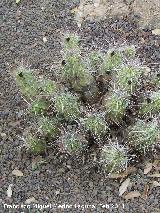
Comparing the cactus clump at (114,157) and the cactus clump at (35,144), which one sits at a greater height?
the cactus clump at (35,144)

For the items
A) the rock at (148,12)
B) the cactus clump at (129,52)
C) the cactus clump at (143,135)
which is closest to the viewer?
the cactus clump at (143,135)

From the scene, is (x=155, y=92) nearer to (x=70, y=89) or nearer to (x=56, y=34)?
(x=70, y=89)

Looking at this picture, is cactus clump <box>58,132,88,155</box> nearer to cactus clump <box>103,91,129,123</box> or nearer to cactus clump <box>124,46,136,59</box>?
cactus clump <box>103,91,129,123</box>

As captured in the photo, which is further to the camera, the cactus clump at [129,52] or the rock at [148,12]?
the rock at [148,12]

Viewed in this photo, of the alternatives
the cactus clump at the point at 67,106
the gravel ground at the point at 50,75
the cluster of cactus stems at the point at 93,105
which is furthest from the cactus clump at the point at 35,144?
the cactus clump at the point at 67,106

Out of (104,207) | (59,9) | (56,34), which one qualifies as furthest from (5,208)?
(59,9)

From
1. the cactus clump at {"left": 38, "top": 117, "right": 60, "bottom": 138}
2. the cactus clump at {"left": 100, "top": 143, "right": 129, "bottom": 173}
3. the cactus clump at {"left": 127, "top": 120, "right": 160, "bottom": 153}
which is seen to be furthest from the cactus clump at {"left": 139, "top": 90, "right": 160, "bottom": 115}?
the cactus clump at {"left": 38, "top": 117, "right": 60, "bottom": 138}

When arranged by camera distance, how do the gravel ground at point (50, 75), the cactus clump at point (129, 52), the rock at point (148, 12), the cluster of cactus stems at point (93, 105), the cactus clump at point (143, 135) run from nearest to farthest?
the cactus clump at point (143, 135) → the cluster of cactus stems at point (93, 105) → the gravel ground at point (50, 75) → the cactus clump at point (129, 52) → the rock at point (148, 12)

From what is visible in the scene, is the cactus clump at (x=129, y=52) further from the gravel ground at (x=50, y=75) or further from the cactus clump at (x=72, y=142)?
the cactus clump at (x=72, y=142)

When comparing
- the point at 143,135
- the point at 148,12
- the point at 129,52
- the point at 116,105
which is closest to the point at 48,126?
the point at 116,105
